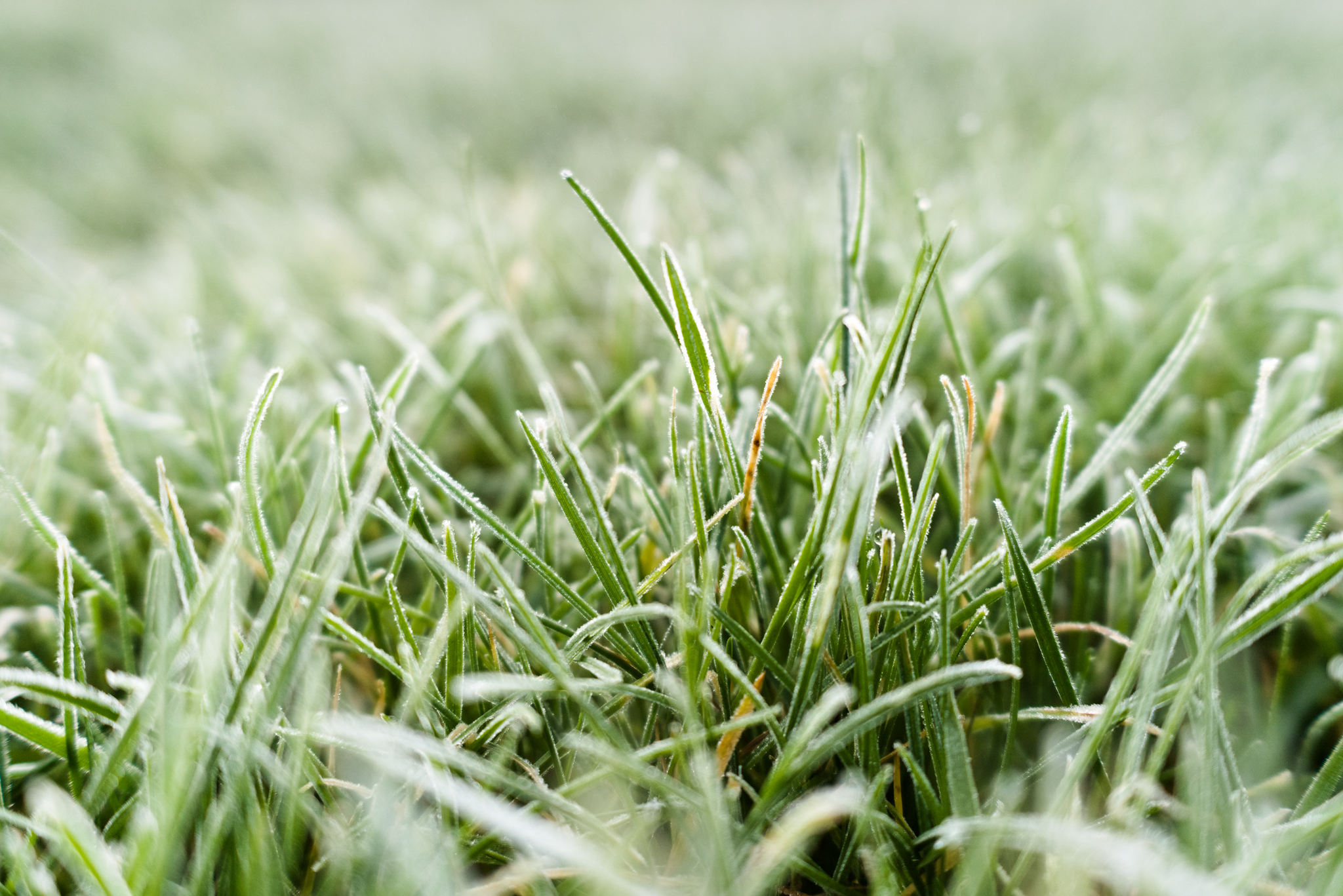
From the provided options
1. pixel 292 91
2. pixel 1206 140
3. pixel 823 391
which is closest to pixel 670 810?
pixel 823 391

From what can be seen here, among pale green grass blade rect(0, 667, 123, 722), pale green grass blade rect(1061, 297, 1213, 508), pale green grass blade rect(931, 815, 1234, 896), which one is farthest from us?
pale green grass blade rect(1061, 297, 1213, 508)

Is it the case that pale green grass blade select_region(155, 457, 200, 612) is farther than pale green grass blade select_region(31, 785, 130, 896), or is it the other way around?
pale green grass blade select_region(155, 457, 200, 612)

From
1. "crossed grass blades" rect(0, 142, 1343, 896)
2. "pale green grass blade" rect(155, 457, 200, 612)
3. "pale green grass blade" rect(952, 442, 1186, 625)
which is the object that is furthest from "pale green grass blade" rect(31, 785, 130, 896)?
"pale green grass blade" rect(952, 442, 1186, 625)

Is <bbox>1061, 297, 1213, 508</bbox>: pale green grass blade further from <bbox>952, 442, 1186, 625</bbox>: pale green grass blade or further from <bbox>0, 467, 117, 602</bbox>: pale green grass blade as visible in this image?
<bbox>0, 467, 117, 602</bbox>: pale green grass blade

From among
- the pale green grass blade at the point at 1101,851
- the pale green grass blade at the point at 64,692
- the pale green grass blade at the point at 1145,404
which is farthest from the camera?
the pale green grass blade at the point at 1145,404

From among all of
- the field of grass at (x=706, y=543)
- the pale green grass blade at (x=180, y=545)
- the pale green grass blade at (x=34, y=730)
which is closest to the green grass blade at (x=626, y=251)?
the field of grass at (x=706, y=543)

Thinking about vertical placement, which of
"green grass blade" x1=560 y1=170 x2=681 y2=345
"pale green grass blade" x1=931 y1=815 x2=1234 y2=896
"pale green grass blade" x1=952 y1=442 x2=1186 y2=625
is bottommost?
"pale green grass blade" x1=931 y1=815 x2=1234 y2=896

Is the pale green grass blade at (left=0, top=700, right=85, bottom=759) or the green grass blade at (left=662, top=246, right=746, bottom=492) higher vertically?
the green grass blade at (left=662, top=246, right=746, bottom=492)

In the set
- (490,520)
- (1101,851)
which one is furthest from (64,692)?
(1101,851)

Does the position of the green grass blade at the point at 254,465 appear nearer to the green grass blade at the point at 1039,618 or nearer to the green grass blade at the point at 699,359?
the green grass blade at the point at 699,359
